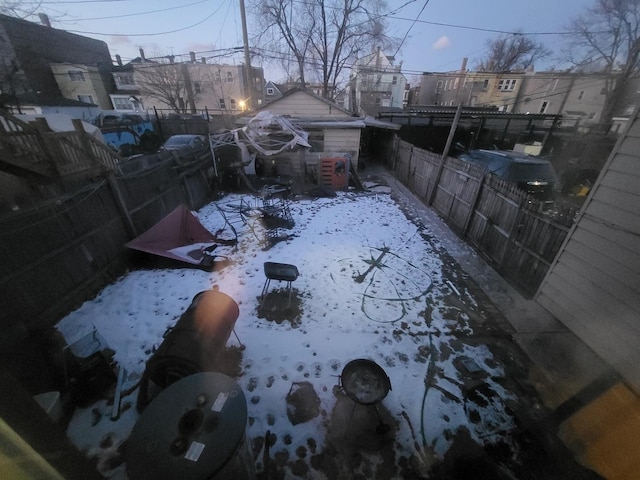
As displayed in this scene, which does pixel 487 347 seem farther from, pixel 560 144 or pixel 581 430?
pixel 560 144

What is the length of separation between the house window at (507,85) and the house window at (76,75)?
5575cm

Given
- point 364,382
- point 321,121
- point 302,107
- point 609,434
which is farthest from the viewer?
point 302,107

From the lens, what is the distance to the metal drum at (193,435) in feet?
→ 6.06

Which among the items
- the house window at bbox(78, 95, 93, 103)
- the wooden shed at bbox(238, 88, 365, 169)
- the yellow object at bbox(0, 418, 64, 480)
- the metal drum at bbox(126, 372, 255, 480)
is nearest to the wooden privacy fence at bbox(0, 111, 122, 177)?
the metal drum at bbox(126, 372, 255, 480)

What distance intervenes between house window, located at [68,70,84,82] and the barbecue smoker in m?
44.6

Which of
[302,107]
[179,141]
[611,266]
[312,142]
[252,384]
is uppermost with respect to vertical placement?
[302,107]

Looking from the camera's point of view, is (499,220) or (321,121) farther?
(321,121)

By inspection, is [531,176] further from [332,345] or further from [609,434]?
[332,345]

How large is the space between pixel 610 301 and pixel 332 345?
4125 millimetres

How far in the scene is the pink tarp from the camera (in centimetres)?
575

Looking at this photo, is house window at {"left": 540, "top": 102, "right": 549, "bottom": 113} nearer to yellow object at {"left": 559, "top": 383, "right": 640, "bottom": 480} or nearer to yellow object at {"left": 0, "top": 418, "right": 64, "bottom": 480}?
yellow object at {"left": 559, "top": 383, "right": 640, "bottom": 480}

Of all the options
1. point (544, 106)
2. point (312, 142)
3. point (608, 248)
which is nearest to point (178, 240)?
point (608, 248)

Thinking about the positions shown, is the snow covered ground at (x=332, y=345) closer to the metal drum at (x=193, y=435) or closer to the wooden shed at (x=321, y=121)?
the metal drum at (x=193, y=435)

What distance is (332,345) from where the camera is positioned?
4.16 meters
